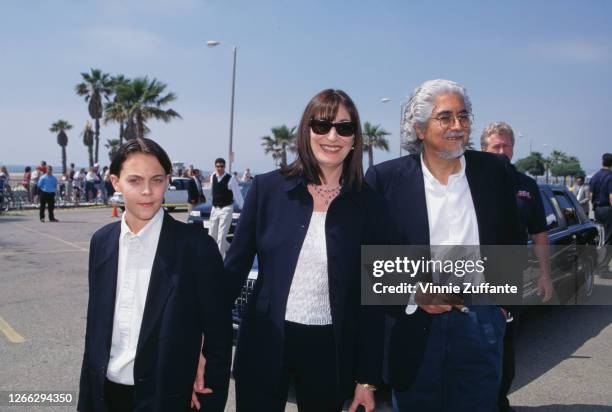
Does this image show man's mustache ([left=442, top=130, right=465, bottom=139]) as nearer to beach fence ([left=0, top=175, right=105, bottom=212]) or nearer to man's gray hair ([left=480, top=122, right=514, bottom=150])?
man's gray hair ([left=480, top=122, right=514, bottom=150])

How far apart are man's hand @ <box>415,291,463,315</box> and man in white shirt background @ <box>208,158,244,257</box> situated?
22.0 ft

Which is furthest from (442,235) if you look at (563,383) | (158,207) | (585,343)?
(585,343)

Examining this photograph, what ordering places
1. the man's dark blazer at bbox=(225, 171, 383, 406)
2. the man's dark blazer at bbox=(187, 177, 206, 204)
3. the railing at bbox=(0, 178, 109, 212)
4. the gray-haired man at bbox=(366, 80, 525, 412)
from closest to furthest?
1. the man's dark blazer at bbox=(225, 171, 383, 406)
2. the gray-haired man at bbox=(366, 80, 525, 412)
3. the man's dark blazer at bbox=(187, 177, 206, 204)
4. the railing at bbox=(0, 178, 109, 212)

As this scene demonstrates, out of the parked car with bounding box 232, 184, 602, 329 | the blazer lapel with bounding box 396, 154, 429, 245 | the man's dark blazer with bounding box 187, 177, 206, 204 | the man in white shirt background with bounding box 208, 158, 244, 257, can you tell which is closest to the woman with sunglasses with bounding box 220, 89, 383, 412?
the blazer lapel with bounding box 396, 154, 429, 245

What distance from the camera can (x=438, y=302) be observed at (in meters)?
2.24

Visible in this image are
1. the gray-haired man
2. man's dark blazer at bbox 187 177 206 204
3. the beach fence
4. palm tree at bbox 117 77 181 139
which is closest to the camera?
the gray-haired man

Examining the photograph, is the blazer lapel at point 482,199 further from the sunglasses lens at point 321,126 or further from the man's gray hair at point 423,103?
the sunglasses lens at point 321,126

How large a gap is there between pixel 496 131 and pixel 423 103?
2156 mm

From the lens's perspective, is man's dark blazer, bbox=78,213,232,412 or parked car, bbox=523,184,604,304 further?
parked car, bbox=523,184,604,304

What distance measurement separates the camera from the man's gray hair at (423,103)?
2354mm

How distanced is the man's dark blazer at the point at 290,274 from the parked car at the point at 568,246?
11.2ft

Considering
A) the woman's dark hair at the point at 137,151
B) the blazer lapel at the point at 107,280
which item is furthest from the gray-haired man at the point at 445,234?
the blazer lapel at the point at 107,280

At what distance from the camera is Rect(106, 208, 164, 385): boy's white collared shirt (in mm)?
2033

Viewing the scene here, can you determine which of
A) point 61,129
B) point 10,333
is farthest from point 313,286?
point 61,129
